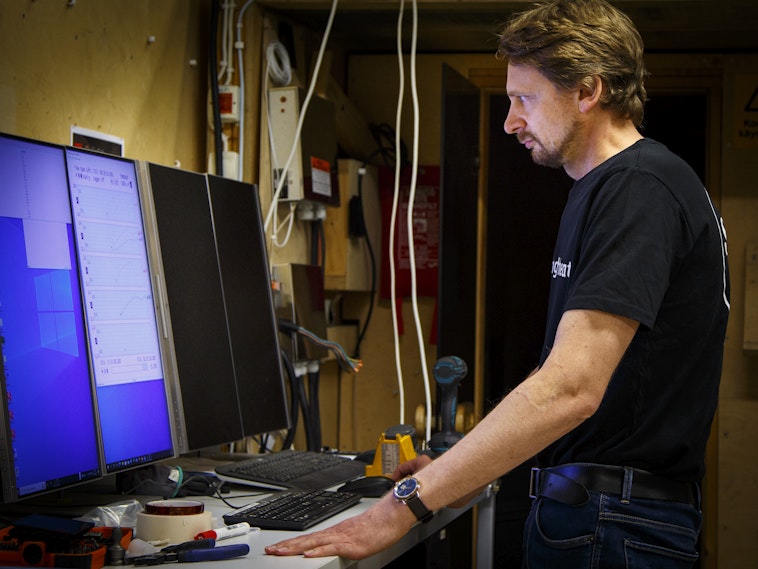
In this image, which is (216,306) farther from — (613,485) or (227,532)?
(613,485)

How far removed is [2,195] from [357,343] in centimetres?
242

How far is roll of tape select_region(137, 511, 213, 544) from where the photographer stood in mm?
1609

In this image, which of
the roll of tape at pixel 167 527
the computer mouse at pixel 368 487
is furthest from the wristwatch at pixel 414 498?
the computer mouse at pixel 368 487

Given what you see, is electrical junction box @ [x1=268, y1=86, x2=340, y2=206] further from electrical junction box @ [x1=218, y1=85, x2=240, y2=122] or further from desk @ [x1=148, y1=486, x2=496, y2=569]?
desk @ [x1=148, y1=486, x2=496, y2=569]

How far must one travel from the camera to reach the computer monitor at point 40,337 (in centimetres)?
166

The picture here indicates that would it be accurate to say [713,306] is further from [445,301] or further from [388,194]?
[388,194]

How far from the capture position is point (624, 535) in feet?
4.99

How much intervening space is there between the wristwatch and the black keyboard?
0.31 metres

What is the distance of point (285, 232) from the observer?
3.34 m

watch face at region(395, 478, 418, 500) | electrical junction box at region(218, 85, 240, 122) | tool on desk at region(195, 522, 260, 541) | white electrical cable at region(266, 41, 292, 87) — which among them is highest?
white electrical cable at region(266, 41, 292, 87)

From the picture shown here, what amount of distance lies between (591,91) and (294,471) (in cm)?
106

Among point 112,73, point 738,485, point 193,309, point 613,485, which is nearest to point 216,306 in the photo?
point 193,309

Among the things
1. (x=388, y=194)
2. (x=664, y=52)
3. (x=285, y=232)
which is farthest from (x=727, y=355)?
(x=285, y=232)

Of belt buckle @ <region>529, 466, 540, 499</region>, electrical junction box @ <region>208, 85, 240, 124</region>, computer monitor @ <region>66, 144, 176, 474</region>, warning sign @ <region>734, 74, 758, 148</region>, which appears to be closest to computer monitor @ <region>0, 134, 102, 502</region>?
computer monitor @ <region>66, 144, 176, 474</region>
